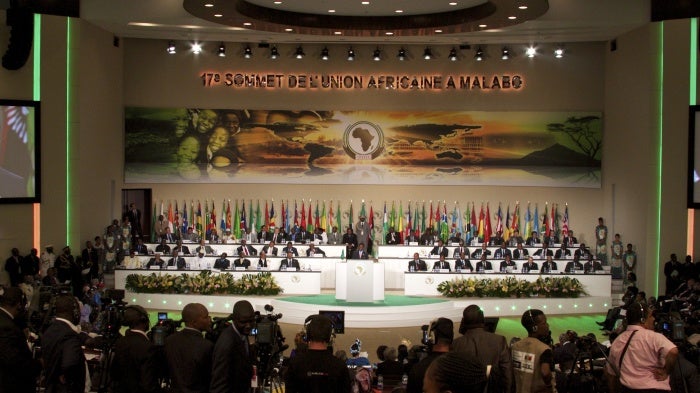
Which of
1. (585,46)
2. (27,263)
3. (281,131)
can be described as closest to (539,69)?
(585,46)

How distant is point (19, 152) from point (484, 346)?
46.7 ft

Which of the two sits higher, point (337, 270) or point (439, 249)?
point (439, 249)

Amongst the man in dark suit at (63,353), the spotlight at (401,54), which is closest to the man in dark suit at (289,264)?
the spotlight at (401,54)

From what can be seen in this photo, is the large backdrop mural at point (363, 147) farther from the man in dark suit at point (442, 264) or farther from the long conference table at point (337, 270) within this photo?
the man in dark suit at point (442, 264)

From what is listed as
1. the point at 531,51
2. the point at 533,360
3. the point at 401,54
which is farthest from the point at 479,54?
the point at 533,360

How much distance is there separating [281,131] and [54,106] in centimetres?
642

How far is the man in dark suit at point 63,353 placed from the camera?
610 cm

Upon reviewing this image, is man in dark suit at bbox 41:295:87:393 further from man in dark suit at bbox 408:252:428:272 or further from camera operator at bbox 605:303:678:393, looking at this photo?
man in dark suit at bbox 408:252:428:272

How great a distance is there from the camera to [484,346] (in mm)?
5723

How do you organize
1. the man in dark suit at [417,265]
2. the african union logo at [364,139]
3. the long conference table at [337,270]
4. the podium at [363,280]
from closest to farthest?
the podium at [363,280], the long conference table at [337,270], the man in dark suit at [417,265], the african union logo at [364,139]

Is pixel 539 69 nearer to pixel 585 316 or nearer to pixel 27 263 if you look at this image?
pixel 585 316

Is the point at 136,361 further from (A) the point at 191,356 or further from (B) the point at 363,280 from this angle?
(B) the point at 363,280

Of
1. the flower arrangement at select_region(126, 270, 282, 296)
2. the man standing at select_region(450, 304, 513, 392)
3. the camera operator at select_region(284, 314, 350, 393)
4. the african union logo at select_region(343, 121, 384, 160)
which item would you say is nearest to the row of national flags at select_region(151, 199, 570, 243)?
the african union logo at select_region(343, 121, 384, 160)

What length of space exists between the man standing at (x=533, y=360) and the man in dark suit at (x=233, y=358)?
71.8 inches
